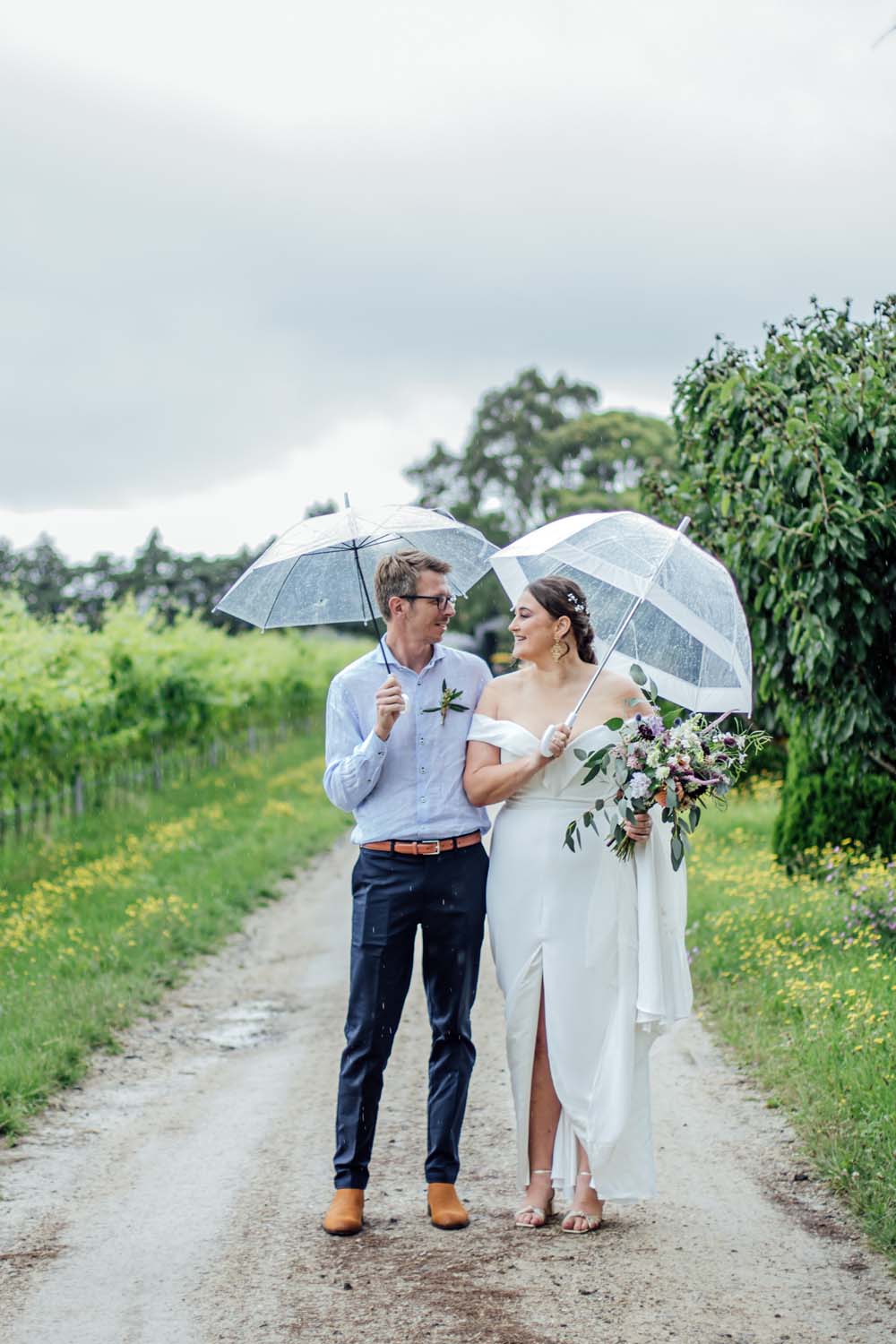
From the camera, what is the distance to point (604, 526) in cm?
457

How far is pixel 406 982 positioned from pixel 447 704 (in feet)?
3.11

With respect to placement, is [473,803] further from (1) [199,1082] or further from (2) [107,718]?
(2) [107,718]

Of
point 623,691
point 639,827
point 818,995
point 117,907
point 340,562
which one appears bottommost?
point 117,907

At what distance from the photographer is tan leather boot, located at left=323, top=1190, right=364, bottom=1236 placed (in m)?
4.43

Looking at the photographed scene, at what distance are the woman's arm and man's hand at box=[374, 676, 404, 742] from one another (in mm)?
347

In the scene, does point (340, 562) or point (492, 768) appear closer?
point (492, 768)

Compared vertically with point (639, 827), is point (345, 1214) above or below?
below

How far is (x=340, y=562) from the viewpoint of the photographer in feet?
16.3

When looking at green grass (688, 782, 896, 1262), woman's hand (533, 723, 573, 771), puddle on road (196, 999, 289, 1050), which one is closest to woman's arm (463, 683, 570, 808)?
woman's hand (533, 723, 573, 771)

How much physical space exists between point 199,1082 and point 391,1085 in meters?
0.92

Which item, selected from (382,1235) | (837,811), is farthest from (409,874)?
(837,811)

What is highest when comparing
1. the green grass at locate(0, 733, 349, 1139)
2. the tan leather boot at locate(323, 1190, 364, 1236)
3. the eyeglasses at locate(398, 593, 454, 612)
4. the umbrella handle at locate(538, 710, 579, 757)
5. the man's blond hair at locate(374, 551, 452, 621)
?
the man's blond hair at locate(374, 551, 452, 621)

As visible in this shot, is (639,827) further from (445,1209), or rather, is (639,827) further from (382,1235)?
(382,1235)

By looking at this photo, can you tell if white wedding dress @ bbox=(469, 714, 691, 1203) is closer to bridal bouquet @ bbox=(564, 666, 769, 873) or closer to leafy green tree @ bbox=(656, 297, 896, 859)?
bridal bouquet @ bbox=(564, 666, 769, 873)
